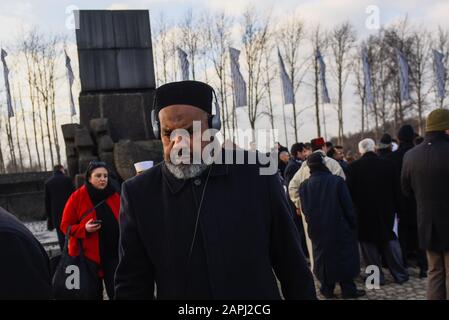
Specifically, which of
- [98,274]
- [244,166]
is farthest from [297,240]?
[98,274]

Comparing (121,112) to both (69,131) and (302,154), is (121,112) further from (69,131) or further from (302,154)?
(302,154)

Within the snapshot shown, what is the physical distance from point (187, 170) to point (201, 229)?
260mm

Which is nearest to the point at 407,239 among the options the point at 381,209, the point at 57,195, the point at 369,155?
the point at 381,209

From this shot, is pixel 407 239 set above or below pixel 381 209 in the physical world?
below

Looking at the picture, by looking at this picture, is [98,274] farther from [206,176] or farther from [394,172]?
[394,172]

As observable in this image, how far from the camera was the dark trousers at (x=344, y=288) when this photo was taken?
5660mm

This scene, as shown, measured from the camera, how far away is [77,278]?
4.34 metres

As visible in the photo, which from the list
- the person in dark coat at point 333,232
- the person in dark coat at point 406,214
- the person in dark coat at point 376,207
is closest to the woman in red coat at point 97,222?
the person in dark coat at point 333,232

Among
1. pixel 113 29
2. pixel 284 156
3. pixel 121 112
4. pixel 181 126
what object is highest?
pixel 113 29

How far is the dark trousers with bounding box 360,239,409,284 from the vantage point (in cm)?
609

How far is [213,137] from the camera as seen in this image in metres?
2.10

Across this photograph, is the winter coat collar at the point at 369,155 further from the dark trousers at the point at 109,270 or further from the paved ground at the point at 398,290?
the dark trousers at the point at 109,270
